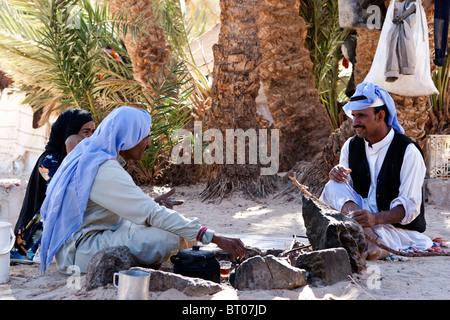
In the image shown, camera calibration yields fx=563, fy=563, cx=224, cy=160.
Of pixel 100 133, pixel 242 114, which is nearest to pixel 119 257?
pixel 100 133

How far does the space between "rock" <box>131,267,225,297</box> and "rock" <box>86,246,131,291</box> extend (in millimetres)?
214

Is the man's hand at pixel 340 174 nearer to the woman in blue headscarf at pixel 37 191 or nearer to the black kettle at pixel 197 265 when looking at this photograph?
the black kettle at pixel 197 265

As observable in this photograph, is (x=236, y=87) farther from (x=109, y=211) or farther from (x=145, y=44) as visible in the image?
(x=109, y=211)

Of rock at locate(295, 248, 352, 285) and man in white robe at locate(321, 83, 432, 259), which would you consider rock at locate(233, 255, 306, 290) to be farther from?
man in white robe at locate(321, 83, 432, 259)

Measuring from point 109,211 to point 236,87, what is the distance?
178 inches

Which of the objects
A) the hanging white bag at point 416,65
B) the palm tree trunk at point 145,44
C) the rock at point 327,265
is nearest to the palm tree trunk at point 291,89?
the palm tree trunk at point 145,44

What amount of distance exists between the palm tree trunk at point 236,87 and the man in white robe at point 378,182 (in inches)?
131

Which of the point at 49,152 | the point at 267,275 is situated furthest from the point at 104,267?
the point at 49,152

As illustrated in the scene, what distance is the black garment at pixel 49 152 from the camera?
4168mm

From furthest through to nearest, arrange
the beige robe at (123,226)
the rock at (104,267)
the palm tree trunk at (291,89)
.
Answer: the palm tree trunk at (291,89)
the beige robe at (123,226)
the rock at (104,267)

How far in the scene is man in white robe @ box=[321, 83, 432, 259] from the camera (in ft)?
13.3

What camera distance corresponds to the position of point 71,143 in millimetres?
4223

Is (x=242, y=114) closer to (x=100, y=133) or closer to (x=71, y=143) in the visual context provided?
(x=71, y=143)
